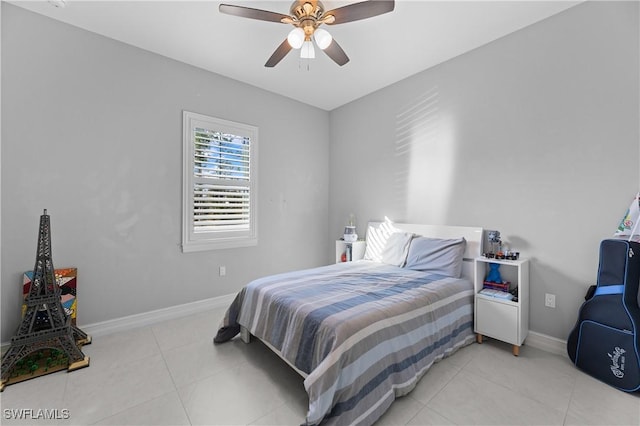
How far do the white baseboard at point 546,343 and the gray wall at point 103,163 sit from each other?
124 inches

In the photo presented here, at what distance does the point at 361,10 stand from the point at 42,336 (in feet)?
10.7

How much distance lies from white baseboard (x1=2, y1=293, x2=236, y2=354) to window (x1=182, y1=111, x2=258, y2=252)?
67cm

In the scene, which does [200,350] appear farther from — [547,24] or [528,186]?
[547,24]

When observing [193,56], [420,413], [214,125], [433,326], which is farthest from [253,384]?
[193,56]

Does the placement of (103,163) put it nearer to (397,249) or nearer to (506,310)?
(397,249)

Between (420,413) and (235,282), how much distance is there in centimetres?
259

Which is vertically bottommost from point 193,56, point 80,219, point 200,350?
point 200,350

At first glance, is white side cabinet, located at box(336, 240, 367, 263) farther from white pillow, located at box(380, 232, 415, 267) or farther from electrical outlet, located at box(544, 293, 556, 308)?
electrical outlet, located at box(544, 293, 556, 308)

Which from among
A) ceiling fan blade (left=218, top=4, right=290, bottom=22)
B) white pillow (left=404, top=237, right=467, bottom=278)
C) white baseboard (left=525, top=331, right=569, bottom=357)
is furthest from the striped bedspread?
ceiling fan blade (left=218, top=4, right=290, bottom=22)

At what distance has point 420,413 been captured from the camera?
160cm

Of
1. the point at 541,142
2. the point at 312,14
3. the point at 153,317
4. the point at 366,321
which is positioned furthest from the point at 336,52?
the point at 153,317

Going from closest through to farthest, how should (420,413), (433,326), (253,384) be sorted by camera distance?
(420,413)
(253,384)
(433,326)

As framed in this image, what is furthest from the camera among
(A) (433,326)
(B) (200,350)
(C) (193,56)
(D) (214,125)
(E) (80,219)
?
(D) (214,125)

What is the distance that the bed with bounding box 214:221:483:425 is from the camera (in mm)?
1487
